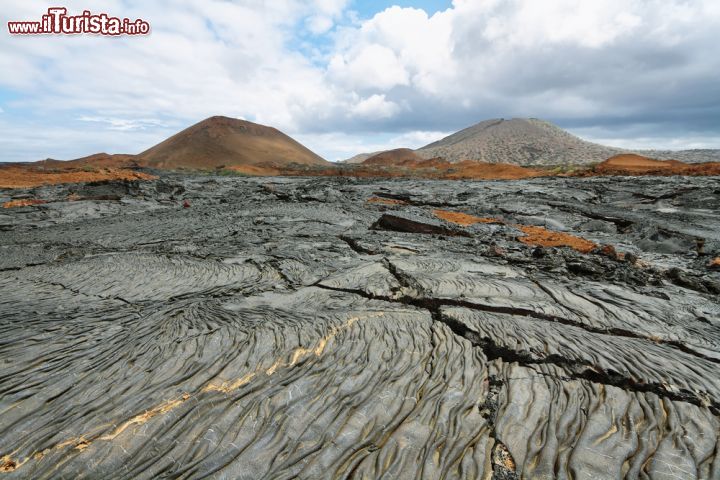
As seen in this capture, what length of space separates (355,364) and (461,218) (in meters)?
7.53

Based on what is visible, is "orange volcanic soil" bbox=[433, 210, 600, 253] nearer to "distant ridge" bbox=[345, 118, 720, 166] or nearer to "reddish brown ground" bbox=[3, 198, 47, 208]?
"reddish brown ground" bbox=[3, 198, 47, 208]

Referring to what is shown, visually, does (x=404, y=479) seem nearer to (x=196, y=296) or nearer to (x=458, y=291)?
(x=458, y=291)

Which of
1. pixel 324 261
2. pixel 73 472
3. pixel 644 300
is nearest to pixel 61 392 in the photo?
pixel 73 472

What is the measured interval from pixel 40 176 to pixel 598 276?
25867 millimetres

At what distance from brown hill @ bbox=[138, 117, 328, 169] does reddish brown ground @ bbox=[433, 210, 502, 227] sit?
145ft

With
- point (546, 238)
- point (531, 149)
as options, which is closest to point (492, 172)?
point (546, 238)

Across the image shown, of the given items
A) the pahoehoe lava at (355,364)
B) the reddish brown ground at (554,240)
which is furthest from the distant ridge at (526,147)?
the pahoehoe lava at (355,364)

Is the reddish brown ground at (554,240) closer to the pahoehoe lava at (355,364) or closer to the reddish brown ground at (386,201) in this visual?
the pahoehoe lava at (355,364)

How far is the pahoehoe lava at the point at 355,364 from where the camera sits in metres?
2.01

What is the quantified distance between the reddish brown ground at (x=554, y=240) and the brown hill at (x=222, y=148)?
154 ft

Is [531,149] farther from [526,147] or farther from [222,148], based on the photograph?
[222,148]

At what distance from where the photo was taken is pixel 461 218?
9.62 m

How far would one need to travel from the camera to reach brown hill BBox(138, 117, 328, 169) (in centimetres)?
5641

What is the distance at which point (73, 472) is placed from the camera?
1.87 metres
